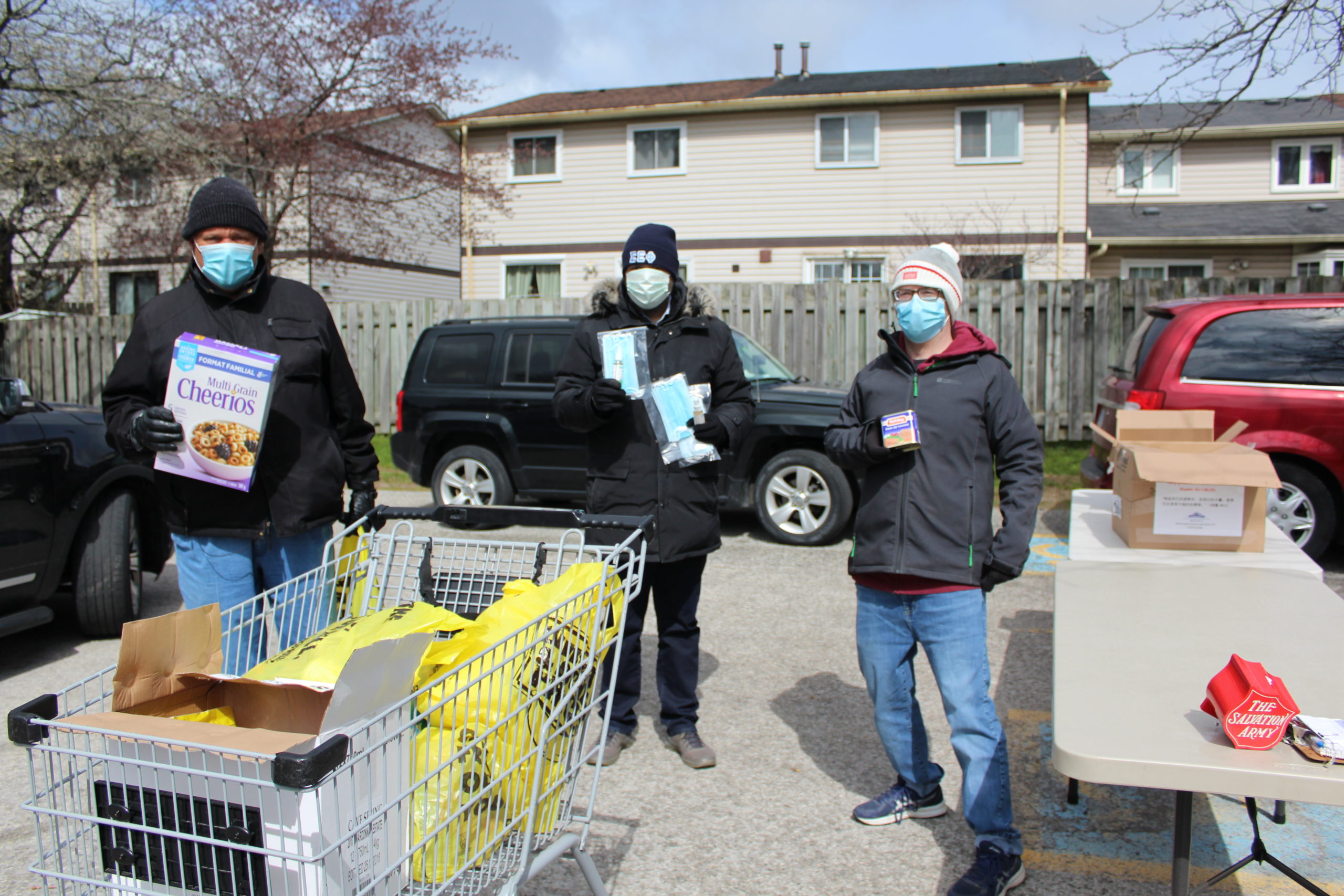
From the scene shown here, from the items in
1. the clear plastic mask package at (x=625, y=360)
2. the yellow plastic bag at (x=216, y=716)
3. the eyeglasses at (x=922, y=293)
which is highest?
the eyeglasses at (x=922, y=293)

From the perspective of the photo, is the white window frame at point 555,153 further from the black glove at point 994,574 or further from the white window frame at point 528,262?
the black glove at point 994,574

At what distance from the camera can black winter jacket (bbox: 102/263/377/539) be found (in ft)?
10.2

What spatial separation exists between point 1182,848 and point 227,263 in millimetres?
3085

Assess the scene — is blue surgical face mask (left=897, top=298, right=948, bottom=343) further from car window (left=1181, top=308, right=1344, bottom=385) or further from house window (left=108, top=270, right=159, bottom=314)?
house window (left=108, top=270, right=159, bottom=314)

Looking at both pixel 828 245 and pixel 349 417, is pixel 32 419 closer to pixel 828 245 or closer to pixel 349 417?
pixel 349 417

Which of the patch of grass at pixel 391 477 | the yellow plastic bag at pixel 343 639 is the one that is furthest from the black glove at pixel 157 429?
the patch of grass at pixel 391 477

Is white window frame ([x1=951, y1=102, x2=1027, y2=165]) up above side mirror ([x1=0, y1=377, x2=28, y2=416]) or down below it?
above

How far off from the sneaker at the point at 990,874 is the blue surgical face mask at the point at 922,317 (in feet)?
5.28

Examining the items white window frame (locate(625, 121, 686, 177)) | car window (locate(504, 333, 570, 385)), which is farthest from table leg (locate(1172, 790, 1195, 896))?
white window frame (locate(625, 121, 686, 177))

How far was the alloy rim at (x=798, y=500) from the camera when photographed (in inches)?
320

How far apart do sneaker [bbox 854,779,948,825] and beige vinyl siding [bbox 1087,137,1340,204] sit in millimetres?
23161

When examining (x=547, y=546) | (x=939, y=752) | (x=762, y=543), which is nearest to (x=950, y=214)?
(x=762, y=543)

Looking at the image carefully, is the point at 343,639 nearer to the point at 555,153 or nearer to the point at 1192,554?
the point at 1192,554

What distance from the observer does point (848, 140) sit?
67.8 ft
